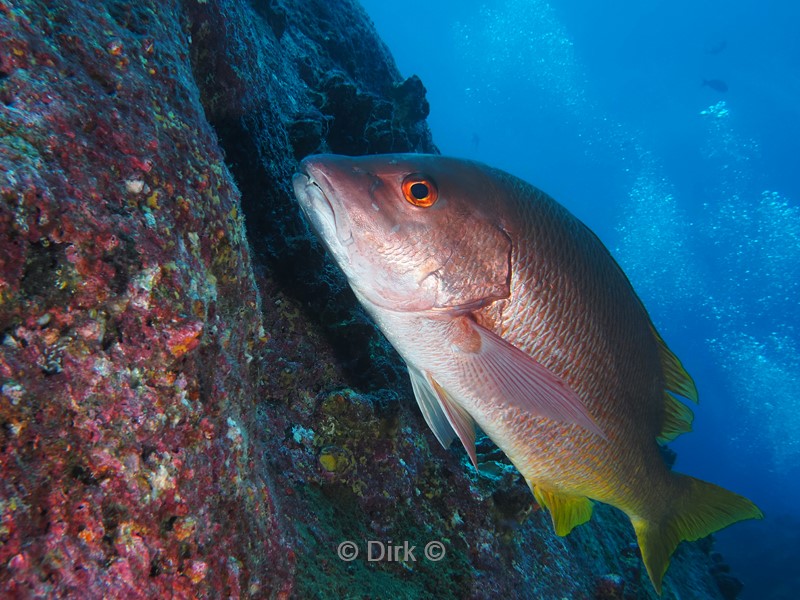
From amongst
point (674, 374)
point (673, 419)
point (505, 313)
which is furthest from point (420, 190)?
point (673, 419)

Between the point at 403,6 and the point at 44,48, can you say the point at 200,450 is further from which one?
the point at 403,6

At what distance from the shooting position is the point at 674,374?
109 inches

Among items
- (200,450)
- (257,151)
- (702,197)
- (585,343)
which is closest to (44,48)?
(200,450)

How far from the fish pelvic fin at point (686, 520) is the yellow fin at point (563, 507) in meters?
0.45

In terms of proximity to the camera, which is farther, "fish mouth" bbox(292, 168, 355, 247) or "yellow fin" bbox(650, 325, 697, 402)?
"yellow fin" bbox(650, 325, 697, 402)

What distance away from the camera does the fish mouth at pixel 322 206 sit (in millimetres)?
1850

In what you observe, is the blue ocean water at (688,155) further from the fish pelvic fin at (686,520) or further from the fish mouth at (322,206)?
the fish mouth at (322,206)

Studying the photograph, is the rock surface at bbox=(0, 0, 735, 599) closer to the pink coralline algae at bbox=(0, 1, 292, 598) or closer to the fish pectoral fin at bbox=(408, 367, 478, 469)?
the pink coralline algae at bbox=(0, 1, 292, 598)

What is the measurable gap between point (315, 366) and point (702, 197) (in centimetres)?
7538

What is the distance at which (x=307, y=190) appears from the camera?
6.13 ft

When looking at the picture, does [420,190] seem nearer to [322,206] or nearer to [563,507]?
[322,206]

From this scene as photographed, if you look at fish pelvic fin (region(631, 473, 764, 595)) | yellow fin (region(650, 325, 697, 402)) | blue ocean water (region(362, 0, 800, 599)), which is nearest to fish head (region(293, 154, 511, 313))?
yellow fin (region(650, 325, 697, 402))

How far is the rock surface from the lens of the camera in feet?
3.08

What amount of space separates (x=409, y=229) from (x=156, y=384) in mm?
1184
